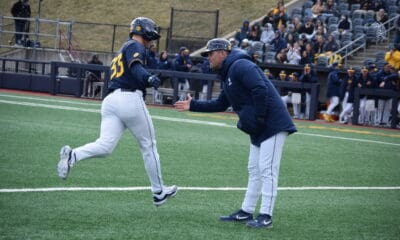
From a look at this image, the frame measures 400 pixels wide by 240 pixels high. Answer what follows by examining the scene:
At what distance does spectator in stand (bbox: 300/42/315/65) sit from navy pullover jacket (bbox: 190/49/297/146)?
62.7 ft

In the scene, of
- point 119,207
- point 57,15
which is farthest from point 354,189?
point 57,15

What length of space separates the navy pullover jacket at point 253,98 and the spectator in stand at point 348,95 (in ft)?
53.9

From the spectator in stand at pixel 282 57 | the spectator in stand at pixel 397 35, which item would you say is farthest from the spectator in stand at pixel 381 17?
the spectator in stand at pixel 282 57

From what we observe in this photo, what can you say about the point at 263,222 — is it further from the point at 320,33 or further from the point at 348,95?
the point at 320,33

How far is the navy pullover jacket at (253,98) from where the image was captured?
7.62 meters

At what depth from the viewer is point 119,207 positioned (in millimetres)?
8180

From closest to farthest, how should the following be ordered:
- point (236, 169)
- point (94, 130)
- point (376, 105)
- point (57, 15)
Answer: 1. point (236, 169)
2. point (94, 130)
3. point (376, 105)
4. point (57, 15)

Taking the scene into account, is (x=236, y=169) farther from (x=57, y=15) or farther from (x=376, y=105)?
(x=57, y=15)

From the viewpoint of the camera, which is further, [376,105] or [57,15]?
[57,15]

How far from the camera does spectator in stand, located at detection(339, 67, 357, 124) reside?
943 inches

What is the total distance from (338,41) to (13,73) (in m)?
11.5

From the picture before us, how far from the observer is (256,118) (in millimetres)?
7676

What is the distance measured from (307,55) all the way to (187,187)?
17.6 m

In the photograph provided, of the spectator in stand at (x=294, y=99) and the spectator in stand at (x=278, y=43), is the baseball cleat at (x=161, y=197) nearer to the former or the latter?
the spectator in stand at (x=294, y=99)
